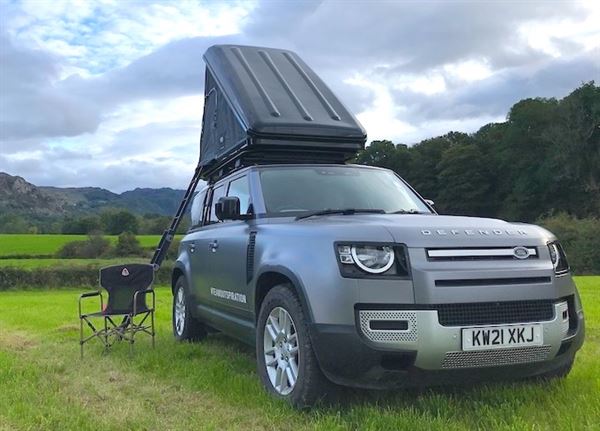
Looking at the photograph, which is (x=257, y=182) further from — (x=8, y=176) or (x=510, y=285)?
(x=8, y=176)

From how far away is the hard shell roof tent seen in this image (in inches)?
262

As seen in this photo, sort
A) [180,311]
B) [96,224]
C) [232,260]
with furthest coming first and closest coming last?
[96,224], [180,311], [232,260]

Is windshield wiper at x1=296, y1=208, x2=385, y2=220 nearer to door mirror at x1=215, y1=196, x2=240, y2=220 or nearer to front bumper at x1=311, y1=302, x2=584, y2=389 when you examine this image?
door mirror at x1=215, y1=196, x2=240, y2=220

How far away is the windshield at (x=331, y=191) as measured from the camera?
5383 millimetres

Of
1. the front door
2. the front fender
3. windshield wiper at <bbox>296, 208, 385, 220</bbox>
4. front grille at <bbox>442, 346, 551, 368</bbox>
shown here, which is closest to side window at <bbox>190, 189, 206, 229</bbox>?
the front fender

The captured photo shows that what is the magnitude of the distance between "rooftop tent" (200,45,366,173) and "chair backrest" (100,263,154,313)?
1.79 meters

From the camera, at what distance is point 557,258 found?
4.21 meters

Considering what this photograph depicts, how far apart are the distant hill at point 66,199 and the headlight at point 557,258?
90637mm

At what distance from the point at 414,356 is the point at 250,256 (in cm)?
182

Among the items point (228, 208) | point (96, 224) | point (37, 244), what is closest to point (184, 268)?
point (228, 208)

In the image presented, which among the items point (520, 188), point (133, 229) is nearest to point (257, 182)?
point (133, 229)

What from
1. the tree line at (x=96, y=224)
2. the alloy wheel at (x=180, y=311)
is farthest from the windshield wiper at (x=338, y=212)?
the tree line at (x=96, y=224)

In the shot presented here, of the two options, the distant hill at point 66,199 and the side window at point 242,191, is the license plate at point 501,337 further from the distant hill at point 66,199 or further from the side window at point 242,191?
the distant hill at point 66,199

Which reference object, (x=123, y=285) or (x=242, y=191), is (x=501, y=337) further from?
(x=123, y=285)
